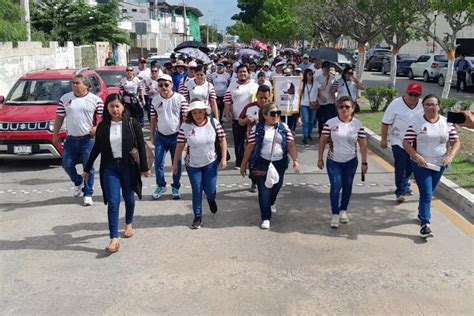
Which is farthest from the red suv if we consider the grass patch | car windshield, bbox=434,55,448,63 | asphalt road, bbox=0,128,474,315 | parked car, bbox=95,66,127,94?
car windshield, bbox=434,55,448,63

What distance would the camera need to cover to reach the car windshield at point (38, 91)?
35.1 ft

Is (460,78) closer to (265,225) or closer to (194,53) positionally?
(194,53)

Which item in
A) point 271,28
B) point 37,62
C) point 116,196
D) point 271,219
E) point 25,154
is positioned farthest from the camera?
point 271,28

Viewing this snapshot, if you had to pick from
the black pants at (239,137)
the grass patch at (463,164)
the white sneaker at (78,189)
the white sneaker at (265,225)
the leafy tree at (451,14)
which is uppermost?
the leafy tree at (451,14)

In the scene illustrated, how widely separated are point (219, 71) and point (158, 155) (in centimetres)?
604

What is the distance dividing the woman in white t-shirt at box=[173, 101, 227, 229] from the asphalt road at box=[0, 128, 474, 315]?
16.9 inches

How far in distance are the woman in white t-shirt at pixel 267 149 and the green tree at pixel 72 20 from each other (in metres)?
26.3

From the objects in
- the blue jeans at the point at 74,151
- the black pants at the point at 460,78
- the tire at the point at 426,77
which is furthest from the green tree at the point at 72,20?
the blue jeans at the point at 74,151

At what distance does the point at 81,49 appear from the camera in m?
29.1

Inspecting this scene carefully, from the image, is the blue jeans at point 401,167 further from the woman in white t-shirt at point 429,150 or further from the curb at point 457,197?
the woman in white t-shirt at point 429,150

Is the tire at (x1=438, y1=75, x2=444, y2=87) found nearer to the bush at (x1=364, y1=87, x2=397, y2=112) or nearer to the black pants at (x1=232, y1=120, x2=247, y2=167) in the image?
the bush at (x1=364, y1=87, x2=397, y2=112)

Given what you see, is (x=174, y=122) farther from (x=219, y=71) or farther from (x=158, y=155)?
(x=219, y=71)

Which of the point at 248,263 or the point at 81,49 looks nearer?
the point at 248,263

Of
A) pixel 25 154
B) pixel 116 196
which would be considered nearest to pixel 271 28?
pixel 25 154
